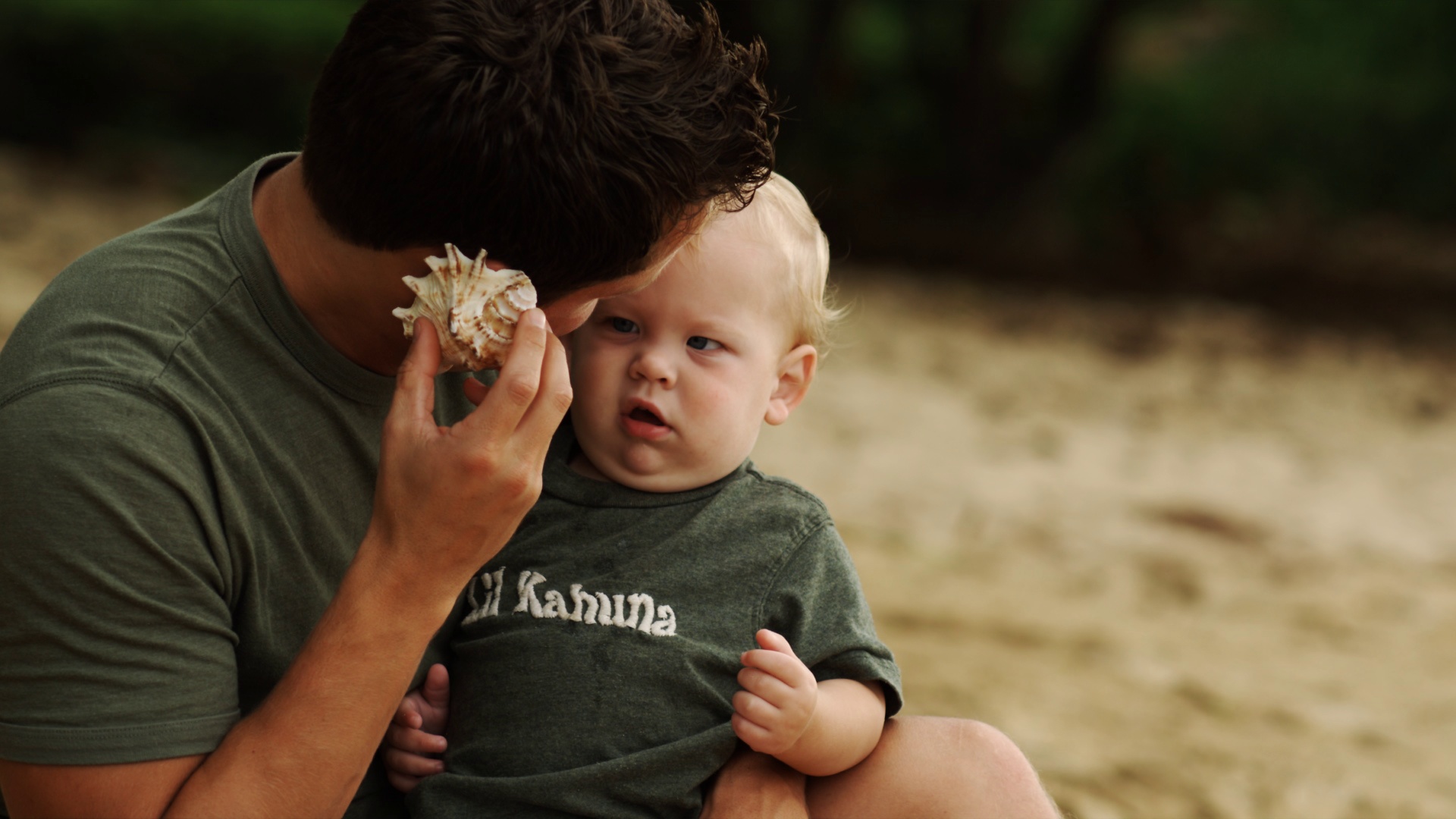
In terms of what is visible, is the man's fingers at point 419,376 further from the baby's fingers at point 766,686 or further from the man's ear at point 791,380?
the man's ear at point 791,380

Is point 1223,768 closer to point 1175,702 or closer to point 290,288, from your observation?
point 1175,702

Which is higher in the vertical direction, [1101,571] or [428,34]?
[1101,571]

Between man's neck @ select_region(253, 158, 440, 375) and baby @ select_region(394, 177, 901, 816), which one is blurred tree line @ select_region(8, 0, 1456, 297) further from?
man's neck @ select_region(253, 158, 440, 375)

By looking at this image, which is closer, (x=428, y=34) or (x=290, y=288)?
(x=428, y=34)

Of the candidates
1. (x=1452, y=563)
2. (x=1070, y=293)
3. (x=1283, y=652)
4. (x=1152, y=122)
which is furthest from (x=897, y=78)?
(x=1283, y=652)

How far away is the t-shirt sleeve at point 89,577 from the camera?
1380 mm

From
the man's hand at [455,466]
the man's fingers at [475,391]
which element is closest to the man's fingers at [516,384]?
the man's hand at [455,466]

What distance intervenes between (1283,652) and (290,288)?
12.6 feet

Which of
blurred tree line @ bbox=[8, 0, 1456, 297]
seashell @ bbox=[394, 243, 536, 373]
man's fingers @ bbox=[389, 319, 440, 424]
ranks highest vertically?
→ blurred tree line @ bbox=[8, 0, 1456, 297]

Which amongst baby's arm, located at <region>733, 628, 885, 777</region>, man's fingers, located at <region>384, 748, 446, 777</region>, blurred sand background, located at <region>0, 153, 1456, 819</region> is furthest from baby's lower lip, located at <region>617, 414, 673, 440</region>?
blurred sand background, located at <region>0, 153, 1456, 819</region>

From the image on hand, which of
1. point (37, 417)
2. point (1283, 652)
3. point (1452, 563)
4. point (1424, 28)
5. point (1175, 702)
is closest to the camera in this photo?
point (37, 417)

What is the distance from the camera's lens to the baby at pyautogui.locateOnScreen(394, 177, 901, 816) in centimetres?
183

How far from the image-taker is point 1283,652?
Answer: 4.50m

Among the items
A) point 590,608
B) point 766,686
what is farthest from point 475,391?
point 766,686
